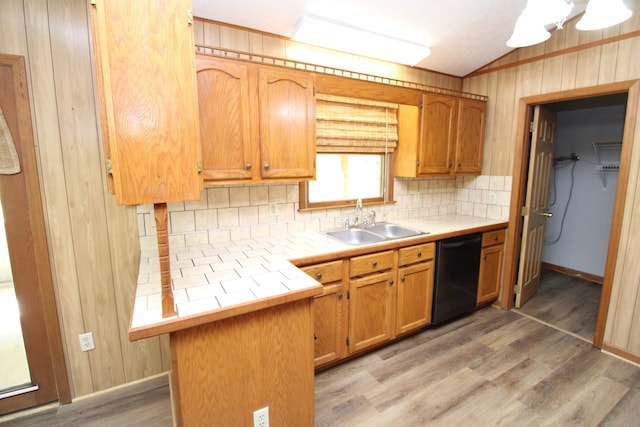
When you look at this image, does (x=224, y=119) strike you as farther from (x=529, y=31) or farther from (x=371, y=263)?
(x=529, y=31)

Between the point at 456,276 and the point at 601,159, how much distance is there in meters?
2.69

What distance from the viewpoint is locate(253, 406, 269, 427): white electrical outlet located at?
1.42 m

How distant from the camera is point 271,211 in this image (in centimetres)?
244

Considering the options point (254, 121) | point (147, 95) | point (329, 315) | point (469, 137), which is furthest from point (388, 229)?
point (147, 95)

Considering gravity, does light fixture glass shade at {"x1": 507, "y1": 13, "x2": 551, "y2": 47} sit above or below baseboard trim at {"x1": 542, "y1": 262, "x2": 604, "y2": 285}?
above

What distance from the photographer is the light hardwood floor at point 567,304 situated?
283 cm

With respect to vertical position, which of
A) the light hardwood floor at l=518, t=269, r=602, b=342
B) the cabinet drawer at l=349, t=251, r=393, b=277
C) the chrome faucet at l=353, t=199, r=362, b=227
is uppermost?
the chrome faucet at l=353, t=199, r=362, b=227

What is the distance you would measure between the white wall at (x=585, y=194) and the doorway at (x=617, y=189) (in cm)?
157

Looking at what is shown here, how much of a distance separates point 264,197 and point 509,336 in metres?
2.42

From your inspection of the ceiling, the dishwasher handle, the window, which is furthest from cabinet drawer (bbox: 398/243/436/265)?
the ceiling

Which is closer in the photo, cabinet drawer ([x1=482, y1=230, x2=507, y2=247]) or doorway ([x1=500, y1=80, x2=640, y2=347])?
doorway ([x1=500, y1=80, x2=640, y2=347])

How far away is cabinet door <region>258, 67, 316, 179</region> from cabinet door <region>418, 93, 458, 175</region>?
1134mm

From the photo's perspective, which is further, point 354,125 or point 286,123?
point 354,125

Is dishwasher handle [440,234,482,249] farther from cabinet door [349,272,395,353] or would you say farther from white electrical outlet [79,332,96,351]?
white electrical outlet [79,332,96,351]
